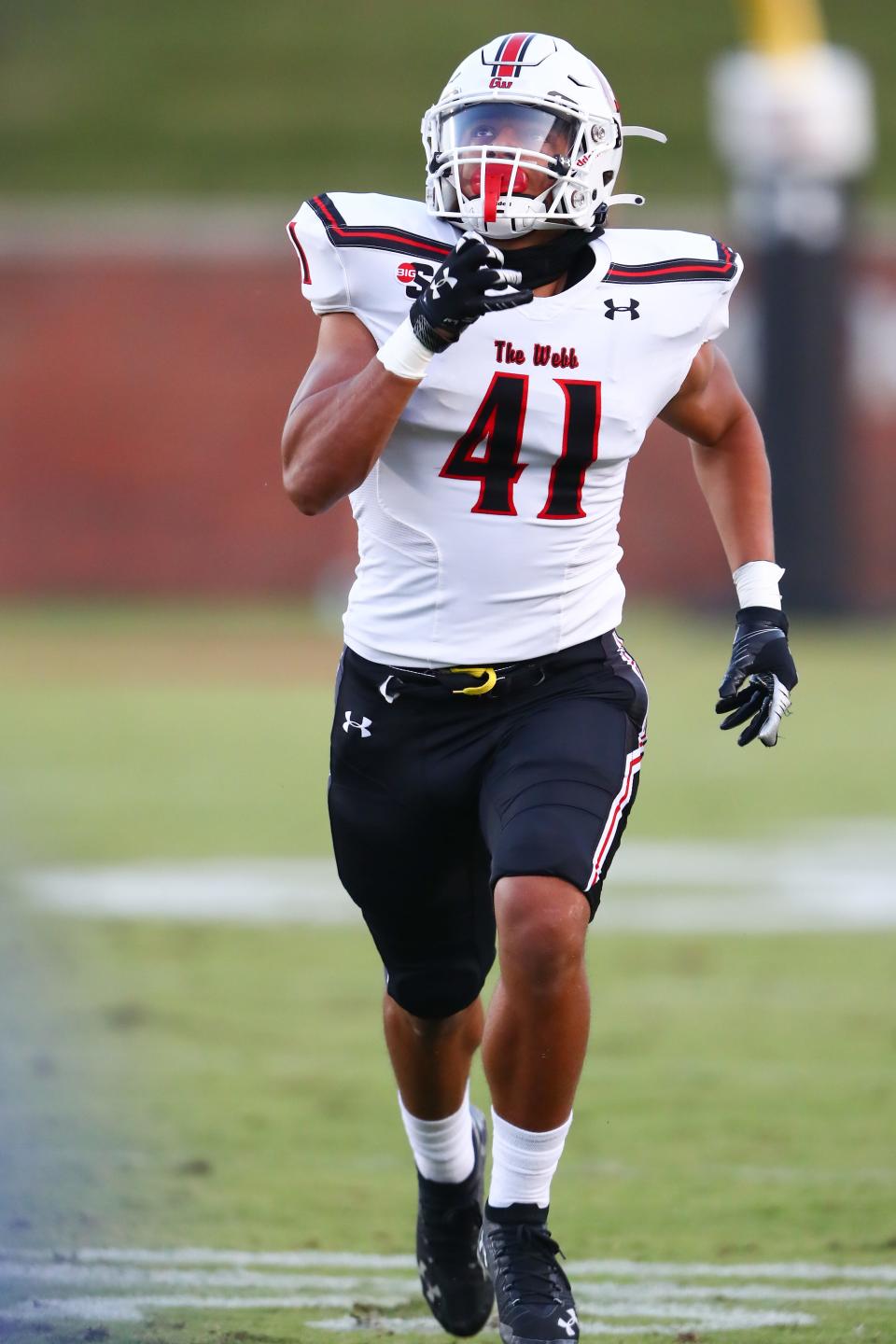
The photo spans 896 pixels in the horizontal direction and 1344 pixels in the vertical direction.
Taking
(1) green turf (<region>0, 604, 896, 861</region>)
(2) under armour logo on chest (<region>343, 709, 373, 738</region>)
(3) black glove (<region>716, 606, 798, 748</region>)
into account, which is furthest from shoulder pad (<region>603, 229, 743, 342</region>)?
(1) green turf (<region>0, 604, 896, 861</region>)

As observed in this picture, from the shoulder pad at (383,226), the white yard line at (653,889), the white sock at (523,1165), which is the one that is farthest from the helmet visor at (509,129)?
the white yard line at (653,889)

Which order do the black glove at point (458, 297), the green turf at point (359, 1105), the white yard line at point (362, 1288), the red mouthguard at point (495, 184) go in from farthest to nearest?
the green turf at point (359, 1105)
the white yard line at point (362, 1288)
the red mouthguard at point (495, 184)
the black glove at point (458, 297)

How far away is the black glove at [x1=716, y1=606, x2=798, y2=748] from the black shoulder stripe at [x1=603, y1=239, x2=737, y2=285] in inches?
22.7

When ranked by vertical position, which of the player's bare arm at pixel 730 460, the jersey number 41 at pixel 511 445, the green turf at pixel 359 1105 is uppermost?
the jersey number 41 at pixel 511 445

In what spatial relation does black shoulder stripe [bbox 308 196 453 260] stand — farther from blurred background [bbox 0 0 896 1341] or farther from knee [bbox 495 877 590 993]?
blurred background [bbox 0 0 896 1341]

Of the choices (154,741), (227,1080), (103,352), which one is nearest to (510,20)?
(103,352)

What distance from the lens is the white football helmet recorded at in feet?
11.0

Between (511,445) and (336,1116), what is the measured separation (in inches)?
85.2

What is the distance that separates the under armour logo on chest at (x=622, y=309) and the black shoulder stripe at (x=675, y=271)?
41 mm

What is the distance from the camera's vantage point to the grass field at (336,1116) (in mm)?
3682

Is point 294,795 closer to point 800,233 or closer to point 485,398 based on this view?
point 485,398

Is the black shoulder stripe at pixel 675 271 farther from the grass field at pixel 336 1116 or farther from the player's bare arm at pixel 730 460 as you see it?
the grass field at pixel 336 1116

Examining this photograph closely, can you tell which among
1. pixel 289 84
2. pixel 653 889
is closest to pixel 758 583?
pixel 653 889

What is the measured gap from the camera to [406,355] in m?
3.16
